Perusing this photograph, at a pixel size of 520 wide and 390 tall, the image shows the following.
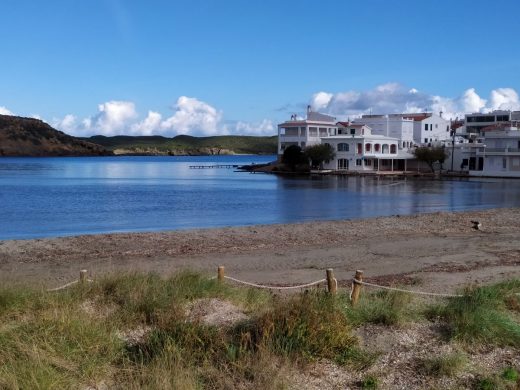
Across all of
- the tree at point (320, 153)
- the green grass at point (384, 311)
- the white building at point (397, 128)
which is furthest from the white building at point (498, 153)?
the green grass at point (384, 311)

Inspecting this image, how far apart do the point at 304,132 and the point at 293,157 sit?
5.44 m

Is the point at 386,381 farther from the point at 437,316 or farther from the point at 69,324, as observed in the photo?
the point at 69,324

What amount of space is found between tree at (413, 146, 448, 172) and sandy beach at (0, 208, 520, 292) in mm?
70406

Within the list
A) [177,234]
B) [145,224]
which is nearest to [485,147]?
[145,224]

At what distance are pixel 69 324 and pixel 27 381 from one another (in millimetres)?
1377

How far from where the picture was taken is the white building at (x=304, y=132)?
4072 inches

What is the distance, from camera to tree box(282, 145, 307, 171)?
100 m

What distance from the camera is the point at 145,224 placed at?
104 ft

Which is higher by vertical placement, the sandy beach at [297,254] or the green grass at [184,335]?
the green grass at [184,335]

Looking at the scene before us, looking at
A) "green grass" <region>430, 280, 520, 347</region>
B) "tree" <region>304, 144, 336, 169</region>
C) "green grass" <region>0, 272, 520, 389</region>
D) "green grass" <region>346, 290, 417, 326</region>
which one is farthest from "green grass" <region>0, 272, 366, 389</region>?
"tree" <region>304, 144, 336, 169</region>

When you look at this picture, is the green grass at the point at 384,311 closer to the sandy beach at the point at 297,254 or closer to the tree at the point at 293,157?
the sandy beach at the point at 297,254

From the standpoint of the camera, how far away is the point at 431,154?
9469 centimetres

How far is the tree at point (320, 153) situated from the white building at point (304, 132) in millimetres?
3909


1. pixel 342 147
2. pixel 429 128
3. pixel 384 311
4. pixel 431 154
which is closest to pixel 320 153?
pixel 342 147
